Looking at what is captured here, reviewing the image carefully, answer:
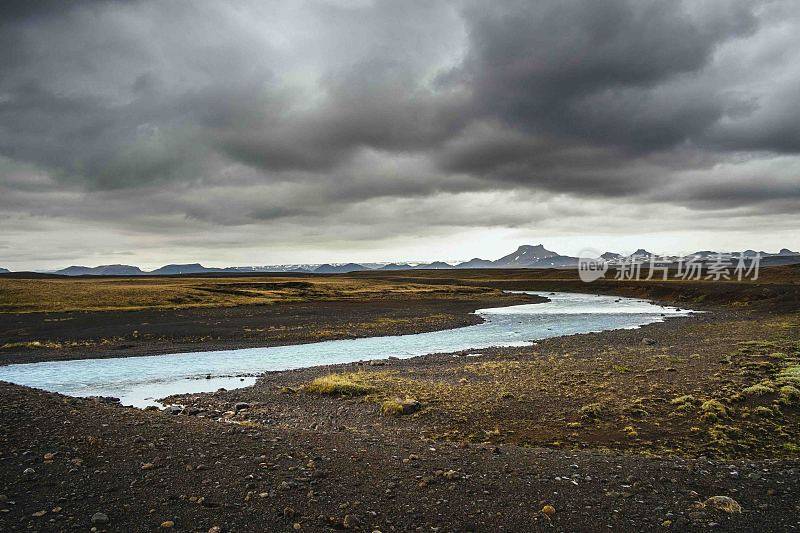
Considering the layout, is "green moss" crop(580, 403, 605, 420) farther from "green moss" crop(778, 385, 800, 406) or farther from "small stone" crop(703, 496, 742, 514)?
"small stone" crop(703, 496, 742, 514)

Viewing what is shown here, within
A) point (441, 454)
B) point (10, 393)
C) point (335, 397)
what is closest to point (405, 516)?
point (441, 454)

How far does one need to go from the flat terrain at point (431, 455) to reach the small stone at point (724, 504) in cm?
3

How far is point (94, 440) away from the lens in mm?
12281

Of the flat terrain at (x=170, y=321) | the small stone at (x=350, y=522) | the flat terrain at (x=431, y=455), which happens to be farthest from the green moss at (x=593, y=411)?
the flat terrain at (x=170, y=321)

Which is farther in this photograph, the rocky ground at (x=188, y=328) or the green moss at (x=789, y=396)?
the rocky ground at (x=188, y=328)

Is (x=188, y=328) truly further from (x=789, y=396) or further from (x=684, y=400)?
(x=789, y=396)

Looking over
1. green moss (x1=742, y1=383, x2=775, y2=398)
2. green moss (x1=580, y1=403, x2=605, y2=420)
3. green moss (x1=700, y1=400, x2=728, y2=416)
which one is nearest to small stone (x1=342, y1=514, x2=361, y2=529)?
green moss (x1=580, y1=403, x2=605, y2=420)

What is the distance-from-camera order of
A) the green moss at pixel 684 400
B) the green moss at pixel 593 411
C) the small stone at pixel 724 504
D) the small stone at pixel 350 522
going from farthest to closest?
the green moss at pixel 684 400 → the green moss at pixel 593 411 → the small stone at pixel 724 504 → the small stone at pixel 350 522

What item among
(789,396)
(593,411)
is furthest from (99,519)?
(789,396)

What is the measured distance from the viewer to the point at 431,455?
12352mm

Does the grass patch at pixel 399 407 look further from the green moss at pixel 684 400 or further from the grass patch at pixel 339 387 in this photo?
the green moss at pixel 684 400

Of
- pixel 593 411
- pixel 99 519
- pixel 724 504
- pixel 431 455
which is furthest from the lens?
pixel 593 411

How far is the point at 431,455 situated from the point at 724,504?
20.9 feet

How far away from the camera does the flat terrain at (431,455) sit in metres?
8.83
